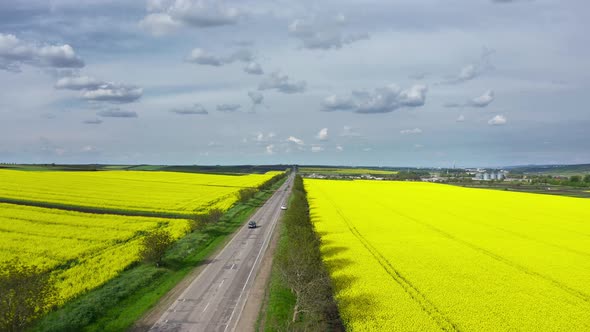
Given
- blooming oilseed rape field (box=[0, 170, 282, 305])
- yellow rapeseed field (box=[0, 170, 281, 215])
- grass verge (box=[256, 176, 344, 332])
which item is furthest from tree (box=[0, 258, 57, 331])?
yellow rapeseed field (box=[0, 170, 281, 215])

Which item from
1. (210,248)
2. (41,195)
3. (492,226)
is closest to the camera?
(210,248)

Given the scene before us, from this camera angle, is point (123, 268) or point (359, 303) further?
point (123, 268)

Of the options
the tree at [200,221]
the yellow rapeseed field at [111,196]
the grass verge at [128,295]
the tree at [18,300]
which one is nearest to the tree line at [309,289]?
the grass verge at [128,295]

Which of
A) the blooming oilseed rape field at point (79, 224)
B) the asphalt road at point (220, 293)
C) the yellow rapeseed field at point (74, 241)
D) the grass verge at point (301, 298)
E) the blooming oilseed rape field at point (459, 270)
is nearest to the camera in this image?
the blooming oilseed rape field at point (459, 270)

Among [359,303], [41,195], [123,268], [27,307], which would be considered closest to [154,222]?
[123,268]

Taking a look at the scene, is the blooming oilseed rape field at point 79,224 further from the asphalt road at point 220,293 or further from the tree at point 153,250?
the asphalt road at point 220,293

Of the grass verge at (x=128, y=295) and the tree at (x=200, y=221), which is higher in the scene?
the tree at (x=200, y=221)

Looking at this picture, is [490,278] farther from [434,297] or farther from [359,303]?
[359,303]
